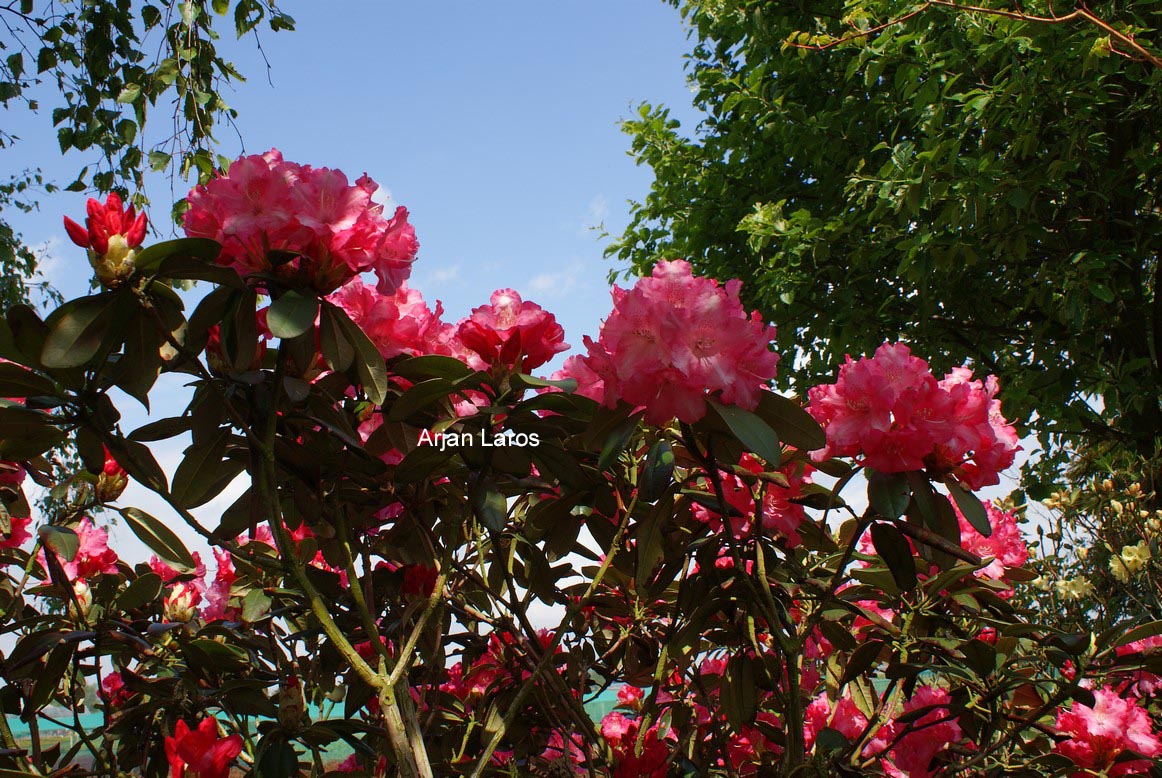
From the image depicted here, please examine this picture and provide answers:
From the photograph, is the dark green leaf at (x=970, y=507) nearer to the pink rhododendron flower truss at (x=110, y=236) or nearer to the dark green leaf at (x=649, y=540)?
the dark green leaf at (x=649, y=540)

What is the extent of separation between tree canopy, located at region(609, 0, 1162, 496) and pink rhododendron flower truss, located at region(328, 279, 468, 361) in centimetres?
220

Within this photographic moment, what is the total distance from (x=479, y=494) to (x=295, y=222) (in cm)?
39

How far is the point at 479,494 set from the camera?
1.07m

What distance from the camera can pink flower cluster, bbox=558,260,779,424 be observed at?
97 centimetres

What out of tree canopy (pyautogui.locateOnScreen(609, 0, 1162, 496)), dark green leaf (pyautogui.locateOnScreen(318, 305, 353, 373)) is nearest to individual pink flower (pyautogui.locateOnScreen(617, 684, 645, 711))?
dark green leaf (pyautogui.locateOnScreen(318, 305, 353, 373))

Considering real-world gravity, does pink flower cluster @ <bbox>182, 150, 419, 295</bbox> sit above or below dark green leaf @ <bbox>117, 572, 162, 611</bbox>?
above

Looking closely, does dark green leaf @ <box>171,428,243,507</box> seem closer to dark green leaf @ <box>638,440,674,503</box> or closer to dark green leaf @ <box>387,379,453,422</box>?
dark green leaf @ <box>387,379,453,422</box>

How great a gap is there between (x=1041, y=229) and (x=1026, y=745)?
3374mm

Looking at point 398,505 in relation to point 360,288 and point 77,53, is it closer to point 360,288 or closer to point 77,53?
point 360,288

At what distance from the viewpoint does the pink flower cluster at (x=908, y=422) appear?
106 centimetres

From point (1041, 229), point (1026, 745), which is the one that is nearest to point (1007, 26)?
point (1041, 229)

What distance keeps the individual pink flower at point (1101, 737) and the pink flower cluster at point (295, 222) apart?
1408 millimetres

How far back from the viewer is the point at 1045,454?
5.04m

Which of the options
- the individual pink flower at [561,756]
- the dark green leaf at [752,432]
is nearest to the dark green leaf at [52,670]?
the individual pink flower at [561,756]
